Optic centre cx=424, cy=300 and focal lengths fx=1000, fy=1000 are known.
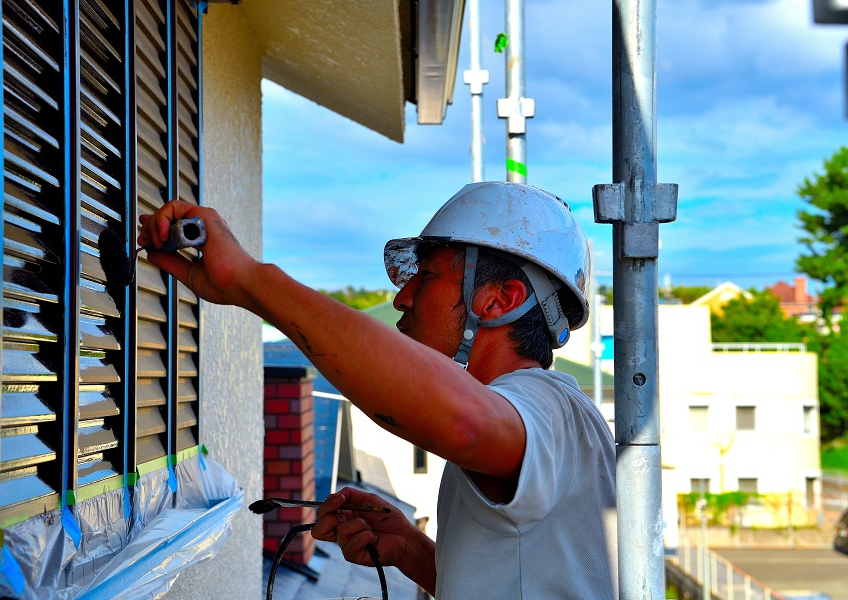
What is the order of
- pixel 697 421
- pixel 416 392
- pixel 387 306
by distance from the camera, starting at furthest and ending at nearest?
pixel 697 421 → pixel 387 306 → pixel 416 392

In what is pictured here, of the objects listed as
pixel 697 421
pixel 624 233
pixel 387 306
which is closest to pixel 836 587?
pixel 697 421

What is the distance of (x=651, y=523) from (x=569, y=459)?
295 millimetres

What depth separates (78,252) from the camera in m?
2.02

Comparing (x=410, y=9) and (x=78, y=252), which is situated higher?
(x=410, y=9)

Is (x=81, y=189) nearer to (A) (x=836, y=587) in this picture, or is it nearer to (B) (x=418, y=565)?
(B) (x=418, y=565)

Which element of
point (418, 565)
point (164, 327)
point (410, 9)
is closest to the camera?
point (418, 565)

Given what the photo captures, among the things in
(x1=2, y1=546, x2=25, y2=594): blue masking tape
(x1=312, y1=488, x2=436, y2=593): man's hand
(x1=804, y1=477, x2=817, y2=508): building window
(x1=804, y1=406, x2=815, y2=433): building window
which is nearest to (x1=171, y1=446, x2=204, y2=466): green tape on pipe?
(x1=312, y1=488, x2=436, y2=593): man's hand

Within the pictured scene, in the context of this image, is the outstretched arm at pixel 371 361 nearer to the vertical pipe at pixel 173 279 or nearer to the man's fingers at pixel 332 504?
the man's fingers at pixel 332 504

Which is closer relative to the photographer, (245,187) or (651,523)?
(651,523)

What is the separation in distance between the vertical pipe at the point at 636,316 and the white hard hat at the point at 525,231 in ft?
0.33

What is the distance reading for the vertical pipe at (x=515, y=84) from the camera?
261 inches

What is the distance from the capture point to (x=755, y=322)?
50.4 m

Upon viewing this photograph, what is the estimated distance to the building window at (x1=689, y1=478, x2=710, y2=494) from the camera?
37469 mm

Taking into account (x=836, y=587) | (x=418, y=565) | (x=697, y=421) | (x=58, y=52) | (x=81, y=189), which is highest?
(x=58, y=52)
